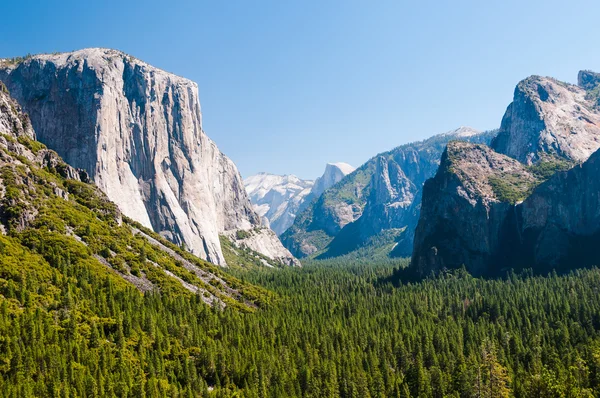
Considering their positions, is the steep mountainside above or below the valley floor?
above

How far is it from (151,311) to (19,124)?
10469 cm

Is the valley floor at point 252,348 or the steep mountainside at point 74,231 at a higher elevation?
the steep mountainside at point 74,231

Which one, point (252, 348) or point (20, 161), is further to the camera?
point (20, 161)

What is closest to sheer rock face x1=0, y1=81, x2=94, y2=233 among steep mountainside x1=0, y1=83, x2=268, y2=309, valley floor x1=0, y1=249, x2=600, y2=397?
steep mountainside x1=0, y1=83, x2=268, y2=309

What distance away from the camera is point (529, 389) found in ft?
312

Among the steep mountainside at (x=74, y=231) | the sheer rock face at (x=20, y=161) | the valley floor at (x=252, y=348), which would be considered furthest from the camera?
the sheer rock face at (x=20, y=161)

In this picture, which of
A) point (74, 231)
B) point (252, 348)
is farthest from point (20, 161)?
point (252, 348)

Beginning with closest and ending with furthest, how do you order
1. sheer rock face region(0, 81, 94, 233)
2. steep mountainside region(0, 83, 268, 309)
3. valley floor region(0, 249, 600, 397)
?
valley floor region(0, 249, 600, 397) → steep mountainside region(0, 83, 268, 309) → sheer rock face region(0, 81, 94, 233)

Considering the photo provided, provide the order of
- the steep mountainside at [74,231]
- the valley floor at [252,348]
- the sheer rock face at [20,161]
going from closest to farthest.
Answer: the valley floor at [252,348]
the steep mountainside at [74,231]
the sheer rock face at [20,161]

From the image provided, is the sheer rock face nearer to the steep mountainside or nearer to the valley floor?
the steep mountainside

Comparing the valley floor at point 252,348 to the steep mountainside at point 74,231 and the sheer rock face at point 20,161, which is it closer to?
the steep mountainside at point 74,231

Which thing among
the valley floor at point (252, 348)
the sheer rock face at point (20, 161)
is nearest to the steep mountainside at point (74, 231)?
the sheer rock face at point (20, 161)

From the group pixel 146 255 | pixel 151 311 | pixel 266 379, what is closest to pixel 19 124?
pixel 146 255

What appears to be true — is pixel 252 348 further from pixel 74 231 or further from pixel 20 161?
pixel 20 161
